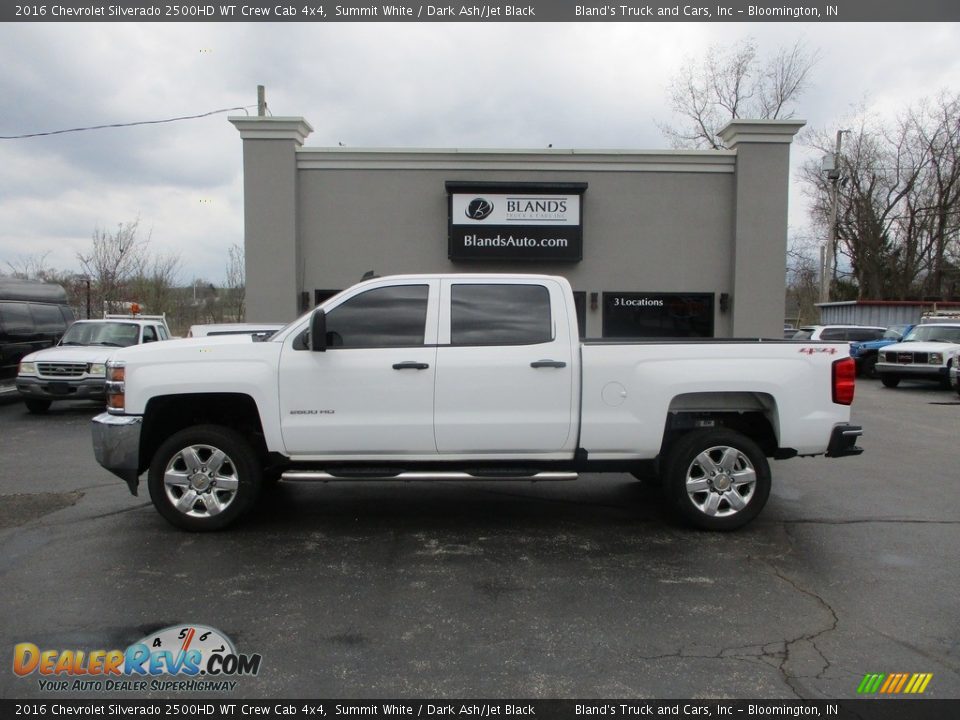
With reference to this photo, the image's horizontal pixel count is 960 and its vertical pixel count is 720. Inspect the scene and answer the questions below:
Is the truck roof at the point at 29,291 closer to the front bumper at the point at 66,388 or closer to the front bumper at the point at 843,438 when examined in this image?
the front bumper at the point at 66,388

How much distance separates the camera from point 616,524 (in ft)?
20.3

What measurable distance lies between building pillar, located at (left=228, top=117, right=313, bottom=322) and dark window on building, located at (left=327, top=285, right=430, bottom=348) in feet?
28.8

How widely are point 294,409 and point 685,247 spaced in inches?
428

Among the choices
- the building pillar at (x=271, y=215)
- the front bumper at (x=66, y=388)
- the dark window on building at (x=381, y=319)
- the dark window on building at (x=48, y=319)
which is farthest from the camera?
the dark window on building at (x=48, y=319)

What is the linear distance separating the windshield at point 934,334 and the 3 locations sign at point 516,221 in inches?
454

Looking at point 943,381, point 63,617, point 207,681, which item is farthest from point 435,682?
point 943,381

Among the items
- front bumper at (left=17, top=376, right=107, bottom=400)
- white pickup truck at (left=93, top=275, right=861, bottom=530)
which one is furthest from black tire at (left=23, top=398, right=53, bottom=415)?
white pickup truck at (left=93, top=275, right=861, bottom=530)

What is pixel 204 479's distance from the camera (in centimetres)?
570

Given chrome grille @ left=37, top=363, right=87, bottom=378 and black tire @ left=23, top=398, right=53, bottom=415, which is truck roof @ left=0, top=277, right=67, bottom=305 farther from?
chrome grille @ left=37, top=363, right=87, bottom=378

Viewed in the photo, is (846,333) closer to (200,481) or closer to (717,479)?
(717,479)

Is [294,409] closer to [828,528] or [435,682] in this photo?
[435,682]

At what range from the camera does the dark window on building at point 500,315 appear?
5789 mm

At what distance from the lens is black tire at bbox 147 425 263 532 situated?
223 inches

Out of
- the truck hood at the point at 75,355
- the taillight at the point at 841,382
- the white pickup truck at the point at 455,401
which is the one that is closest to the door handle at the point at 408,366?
the white pickup truck at the point at 455,401
